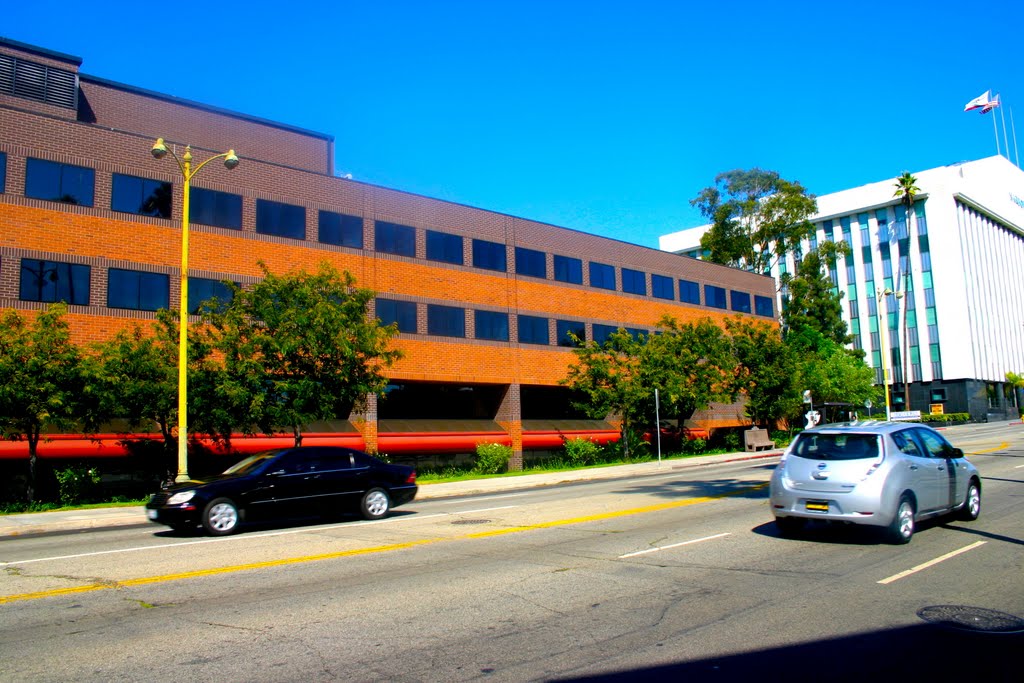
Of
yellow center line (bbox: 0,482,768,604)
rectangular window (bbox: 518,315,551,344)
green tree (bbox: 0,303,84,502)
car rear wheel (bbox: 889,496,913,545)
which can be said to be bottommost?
yellow center line (bbox: 0,482,768,604)

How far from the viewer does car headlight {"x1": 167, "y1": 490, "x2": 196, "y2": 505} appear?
1317 centimetres

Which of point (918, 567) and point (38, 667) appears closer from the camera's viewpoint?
point (38, 667)

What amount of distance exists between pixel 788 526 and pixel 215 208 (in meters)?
24.8

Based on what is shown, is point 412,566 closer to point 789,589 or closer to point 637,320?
point 789,589

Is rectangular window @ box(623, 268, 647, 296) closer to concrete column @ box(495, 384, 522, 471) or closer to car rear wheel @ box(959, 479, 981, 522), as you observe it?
concrete column @ box(495, 384, 522, 471)

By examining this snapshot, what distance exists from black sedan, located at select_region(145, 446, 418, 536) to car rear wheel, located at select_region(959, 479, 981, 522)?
32.1 ft

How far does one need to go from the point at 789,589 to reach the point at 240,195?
27402 mm

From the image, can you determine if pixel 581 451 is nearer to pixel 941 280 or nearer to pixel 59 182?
pixel 59 182

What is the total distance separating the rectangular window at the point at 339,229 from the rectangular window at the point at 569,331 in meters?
12.0

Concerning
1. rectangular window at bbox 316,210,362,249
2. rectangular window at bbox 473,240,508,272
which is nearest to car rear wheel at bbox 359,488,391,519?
rectangular window at bbox 316,210,362,249

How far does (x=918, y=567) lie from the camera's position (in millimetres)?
9016

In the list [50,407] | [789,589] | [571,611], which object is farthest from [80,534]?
[789,589]

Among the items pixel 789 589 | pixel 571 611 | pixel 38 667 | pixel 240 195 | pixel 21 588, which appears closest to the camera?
pixel 38 667

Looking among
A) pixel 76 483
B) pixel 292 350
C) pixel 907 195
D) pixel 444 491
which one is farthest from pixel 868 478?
pixel 907 195
